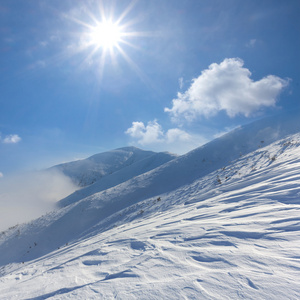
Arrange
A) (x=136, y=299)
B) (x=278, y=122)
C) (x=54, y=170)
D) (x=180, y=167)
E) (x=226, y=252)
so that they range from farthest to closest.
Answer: (x=54, y=170), (x=278, y=122), (x=180, y=167), (x=226, y=252), (x=136, y=299)

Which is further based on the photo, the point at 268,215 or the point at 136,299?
the point at 268,215

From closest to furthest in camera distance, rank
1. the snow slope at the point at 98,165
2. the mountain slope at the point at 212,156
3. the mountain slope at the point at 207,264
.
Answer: the mountain slope at the point at 207,264 → the mountain slope at the point at 212,156 → the snow slope at the point at 98,165

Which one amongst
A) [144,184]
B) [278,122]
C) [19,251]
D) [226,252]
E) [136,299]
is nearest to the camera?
[136,299]

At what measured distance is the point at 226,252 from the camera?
2.41 metres

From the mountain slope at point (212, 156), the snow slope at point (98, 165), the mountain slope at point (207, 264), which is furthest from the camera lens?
the snow slope at point (98, 165)

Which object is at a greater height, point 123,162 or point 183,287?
point 123,162

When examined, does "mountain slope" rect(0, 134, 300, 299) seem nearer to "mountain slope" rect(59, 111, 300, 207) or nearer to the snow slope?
"mountain slope" rect(59, 111, 300, 207)

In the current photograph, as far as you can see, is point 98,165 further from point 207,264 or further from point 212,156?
point 207,264

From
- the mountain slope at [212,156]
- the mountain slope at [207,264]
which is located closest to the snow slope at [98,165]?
the mountain slope at [212,156]

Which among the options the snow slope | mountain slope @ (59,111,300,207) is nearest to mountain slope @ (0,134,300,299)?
mountain slope @ (59,111,300,207)

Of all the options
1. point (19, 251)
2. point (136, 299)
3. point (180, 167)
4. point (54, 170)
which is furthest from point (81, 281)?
point (54, 170)

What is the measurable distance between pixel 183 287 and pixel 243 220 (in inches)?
82.1

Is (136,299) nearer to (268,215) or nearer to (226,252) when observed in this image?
(226,252)

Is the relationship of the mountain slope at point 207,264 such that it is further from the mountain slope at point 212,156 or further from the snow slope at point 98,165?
the snow slope at point 98,165
